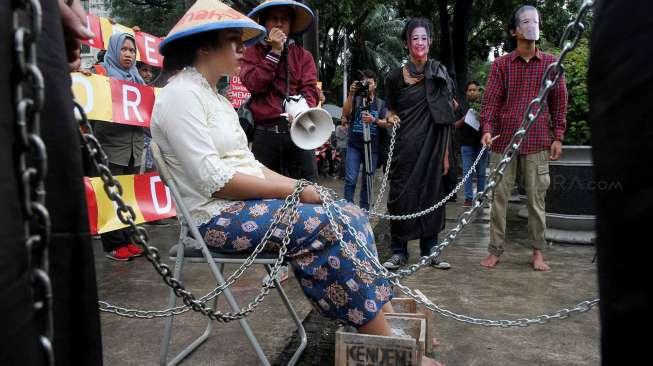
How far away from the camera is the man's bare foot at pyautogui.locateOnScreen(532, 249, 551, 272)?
3.94 metres

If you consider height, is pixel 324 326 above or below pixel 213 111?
below

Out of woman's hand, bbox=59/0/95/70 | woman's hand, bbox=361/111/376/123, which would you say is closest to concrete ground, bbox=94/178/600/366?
woman's hand, bbox=361/111/376/123

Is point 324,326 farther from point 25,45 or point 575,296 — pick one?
point 25,45

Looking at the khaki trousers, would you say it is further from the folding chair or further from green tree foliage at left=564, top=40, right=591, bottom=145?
the folding chair

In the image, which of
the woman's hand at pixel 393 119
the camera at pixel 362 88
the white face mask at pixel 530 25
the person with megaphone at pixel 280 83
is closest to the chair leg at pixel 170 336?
the person with megaphone at pixel 280 83

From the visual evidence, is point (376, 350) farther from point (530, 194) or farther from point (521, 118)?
point (521, 118)

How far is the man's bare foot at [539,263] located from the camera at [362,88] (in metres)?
2.58

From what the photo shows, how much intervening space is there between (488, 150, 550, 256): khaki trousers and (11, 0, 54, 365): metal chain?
3.54 metres

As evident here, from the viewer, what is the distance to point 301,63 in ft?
12.4

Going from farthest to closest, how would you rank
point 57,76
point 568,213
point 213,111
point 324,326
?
point 568,213
point 324,326
point 213,111
point 57,76

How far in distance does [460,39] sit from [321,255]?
10479 mm

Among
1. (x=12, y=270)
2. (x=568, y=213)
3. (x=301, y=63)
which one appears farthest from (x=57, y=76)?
(x=568, y=213)

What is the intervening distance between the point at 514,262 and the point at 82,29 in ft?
12.5

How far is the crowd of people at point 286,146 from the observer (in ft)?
3.53
